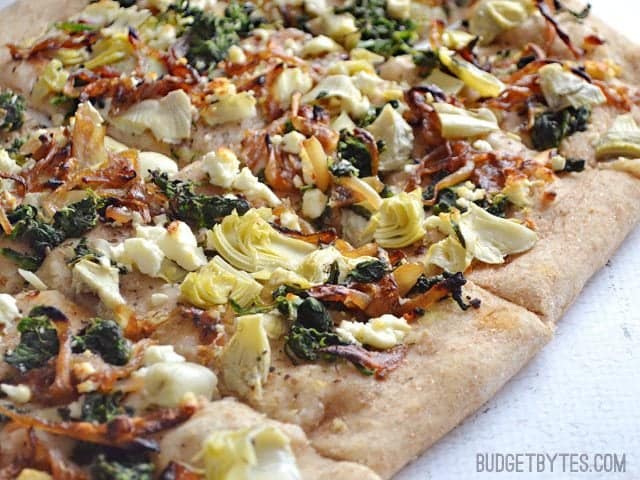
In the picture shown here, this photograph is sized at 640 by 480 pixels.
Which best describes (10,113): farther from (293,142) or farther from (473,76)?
(473,76)

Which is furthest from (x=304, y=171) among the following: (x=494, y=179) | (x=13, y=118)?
(x=13, y=118)

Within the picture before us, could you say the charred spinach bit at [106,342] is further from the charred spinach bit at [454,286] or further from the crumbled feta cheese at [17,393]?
the charred spinach bit at [454,286]

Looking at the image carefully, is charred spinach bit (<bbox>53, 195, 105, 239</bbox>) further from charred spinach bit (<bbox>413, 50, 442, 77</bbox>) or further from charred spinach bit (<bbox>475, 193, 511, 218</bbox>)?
charred spinach bit (<bbox>413, 50, 442, 77</bbox>)

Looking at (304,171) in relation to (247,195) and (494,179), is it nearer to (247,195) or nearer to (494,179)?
(247,195)

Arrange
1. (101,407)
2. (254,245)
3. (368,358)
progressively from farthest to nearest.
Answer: (254,245) < (368,358) < (101,407)

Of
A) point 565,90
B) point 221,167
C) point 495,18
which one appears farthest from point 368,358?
point 495,18

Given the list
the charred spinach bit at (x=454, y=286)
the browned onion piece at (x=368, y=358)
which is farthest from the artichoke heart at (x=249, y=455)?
the charred spinach bit at (x=454, y=286)
